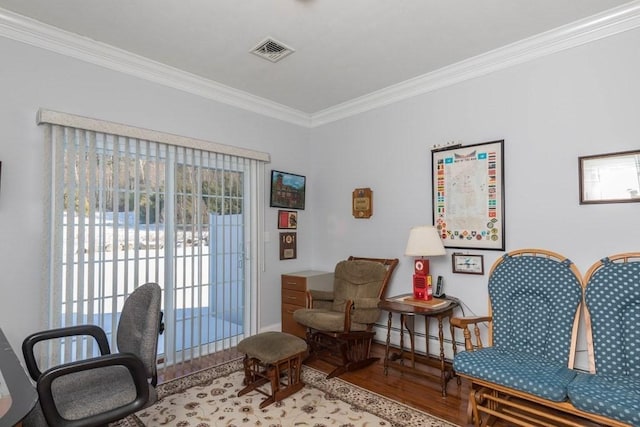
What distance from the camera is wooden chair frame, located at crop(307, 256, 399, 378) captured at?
3135 mm

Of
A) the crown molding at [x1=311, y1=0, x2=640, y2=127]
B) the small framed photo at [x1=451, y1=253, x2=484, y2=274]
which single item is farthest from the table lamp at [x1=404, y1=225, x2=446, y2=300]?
the crown molding at [x1=311, y1=0, x2=640, y2=127]

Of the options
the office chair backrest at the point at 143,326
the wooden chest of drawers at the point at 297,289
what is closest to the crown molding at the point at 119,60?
the wooden chest of drawers at the point at 297,289

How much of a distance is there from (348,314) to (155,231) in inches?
76.3

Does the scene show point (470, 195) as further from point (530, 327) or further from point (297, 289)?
point (297, 289)

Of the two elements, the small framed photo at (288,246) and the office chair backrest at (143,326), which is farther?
the small framed photo at (288,246)

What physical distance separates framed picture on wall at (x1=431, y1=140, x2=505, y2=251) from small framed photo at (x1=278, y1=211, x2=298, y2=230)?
180 cm

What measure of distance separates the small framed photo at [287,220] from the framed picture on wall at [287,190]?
82 mm

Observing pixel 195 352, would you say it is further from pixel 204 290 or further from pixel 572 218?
pixel 572 218

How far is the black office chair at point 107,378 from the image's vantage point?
1.45m

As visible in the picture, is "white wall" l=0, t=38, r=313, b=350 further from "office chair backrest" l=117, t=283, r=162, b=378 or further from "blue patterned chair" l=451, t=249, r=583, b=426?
"blue patterned chair" l=451, t=249, r=583, b=426

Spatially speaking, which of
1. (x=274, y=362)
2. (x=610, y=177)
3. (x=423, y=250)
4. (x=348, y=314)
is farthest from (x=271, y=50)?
(x=610, y=177)

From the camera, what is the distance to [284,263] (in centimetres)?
435

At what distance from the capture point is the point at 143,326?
1870 millimetres

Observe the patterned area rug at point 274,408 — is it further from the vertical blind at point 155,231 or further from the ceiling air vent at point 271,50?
the ceiling air vent at point 271,50
